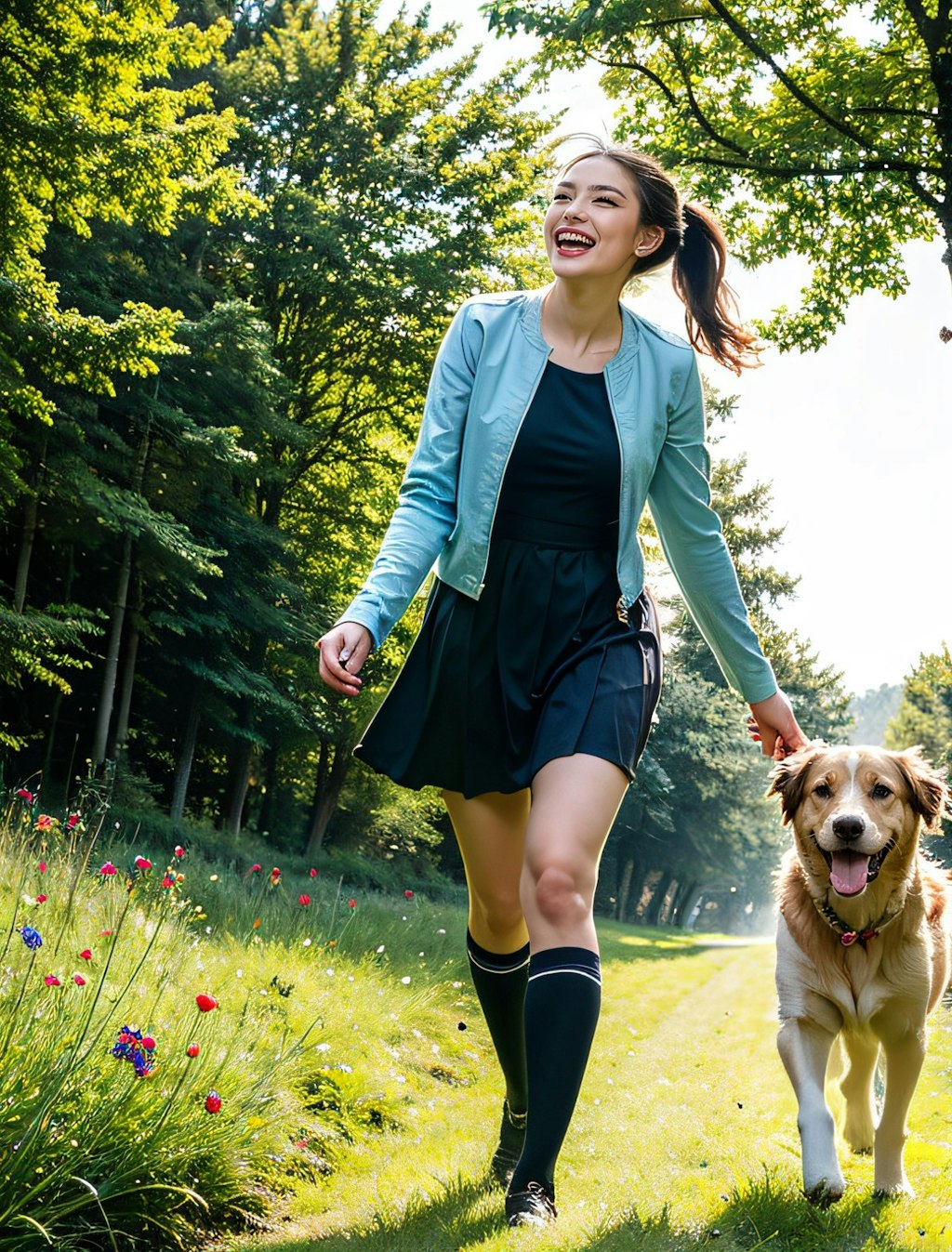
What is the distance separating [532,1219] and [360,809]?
25310 mm

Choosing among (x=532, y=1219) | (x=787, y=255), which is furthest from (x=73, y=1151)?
(x=787, y=255)

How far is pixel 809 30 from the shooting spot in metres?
13.1

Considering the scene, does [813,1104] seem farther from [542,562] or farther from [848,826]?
[542,562]

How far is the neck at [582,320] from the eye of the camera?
384 centimetres

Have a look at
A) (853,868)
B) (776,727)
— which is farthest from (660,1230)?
(776,727)

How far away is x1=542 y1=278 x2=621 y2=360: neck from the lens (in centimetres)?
384

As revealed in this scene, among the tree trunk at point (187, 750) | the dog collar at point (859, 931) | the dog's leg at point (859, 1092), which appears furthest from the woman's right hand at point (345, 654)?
the tree trunk at point (187, 750)

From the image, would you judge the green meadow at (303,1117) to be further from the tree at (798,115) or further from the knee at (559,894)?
the tree at (798,115)

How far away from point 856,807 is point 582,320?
5.85ft

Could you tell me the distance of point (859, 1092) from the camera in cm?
479

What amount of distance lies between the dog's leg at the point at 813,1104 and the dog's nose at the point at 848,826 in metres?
0.67

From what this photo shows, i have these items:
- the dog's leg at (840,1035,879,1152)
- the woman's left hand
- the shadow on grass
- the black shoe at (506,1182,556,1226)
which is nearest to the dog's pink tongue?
the woman's left hand

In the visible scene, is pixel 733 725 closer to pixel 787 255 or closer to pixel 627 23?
pixel 787 255

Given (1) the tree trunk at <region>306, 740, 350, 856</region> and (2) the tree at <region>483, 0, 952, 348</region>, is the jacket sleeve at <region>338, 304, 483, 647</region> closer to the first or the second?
(2) the tree at <region>483, 0, 952, 348</region>
